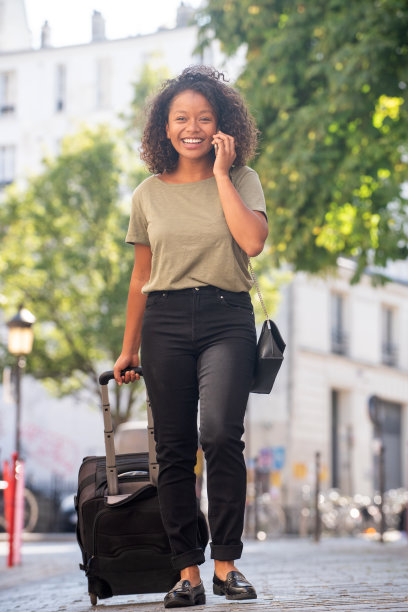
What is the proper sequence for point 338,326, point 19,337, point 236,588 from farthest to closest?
point 338,326
point 19,337
point 236,588

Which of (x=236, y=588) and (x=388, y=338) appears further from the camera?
(x=388, y=338)

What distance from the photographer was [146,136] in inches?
190

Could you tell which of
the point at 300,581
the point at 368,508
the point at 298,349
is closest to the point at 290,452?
the point at 298,349

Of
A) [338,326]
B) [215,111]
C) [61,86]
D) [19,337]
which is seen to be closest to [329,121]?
[19,337]

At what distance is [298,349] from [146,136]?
3029 centimetres

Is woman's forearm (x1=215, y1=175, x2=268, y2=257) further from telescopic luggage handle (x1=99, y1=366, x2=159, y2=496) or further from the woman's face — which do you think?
telescopic luggage handle (x1=99, y1=366, x2=159, y2=496)

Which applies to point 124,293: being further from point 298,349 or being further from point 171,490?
point 171,490

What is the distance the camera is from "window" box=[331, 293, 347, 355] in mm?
37156

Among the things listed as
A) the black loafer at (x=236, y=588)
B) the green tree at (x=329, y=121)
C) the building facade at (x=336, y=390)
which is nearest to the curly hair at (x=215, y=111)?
the black loafer at (x=236, y=588)

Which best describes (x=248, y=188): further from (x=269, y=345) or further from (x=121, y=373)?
(x=121, y=373)

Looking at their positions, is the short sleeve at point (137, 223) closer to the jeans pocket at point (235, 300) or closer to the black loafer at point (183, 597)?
the jeans pocket at point (235, 300)

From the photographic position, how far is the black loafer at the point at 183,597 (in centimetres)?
431

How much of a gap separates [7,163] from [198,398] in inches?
1564

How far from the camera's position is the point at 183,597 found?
4316 mm
